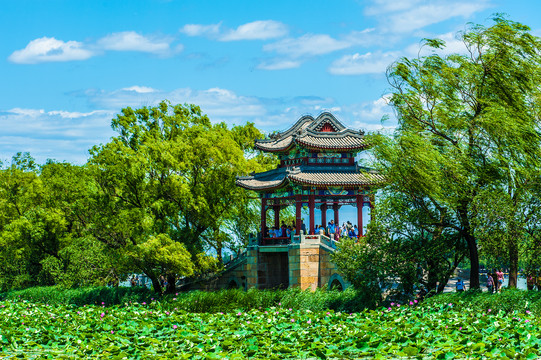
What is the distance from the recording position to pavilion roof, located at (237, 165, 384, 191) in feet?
89.0

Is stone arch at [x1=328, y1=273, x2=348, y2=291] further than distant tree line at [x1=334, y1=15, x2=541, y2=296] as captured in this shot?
Yes

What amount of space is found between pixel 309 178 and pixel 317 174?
0.87 meters

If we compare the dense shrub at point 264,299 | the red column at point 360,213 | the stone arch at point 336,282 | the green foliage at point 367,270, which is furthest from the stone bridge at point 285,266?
the green foliage at point 367,270

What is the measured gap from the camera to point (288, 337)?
12062mm

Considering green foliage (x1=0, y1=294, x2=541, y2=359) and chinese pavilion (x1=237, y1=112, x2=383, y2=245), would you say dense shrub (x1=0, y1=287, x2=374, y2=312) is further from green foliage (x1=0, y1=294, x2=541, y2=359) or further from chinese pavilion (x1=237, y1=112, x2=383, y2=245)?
chinese pavilion (x1=237, y1=112, x2=383, y2=245)

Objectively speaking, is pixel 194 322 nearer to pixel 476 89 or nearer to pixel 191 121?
pixel 476 89

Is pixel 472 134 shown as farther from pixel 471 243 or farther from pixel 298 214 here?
pixel 298 214

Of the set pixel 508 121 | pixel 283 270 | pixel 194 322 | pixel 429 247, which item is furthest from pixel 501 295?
pixel 283 270

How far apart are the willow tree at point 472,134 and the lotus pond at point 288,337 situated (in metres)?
4.16

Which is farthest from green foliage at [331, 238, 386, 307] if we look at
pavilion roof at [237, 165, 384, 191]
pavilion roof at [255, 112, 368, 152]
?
pavilion roof at [255, 112, 368, 152]

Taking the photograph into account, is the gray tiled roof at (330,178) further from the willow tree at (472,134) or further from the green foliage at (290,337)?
the green foliage at (290,337)

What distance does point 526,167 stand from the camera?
18.0m

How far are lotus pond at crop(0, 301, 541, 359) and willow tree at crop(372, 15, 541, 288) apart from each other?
4159mm

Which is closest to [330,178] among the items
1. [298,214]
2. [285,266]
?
[298,214]
